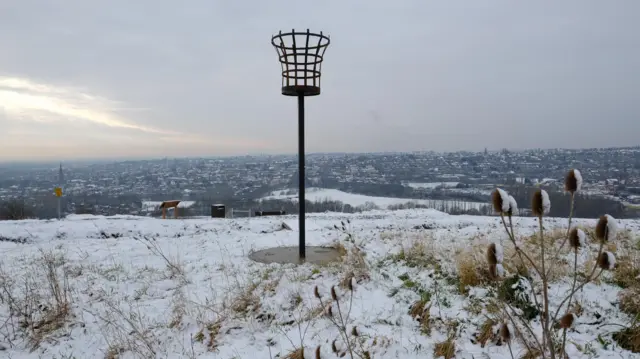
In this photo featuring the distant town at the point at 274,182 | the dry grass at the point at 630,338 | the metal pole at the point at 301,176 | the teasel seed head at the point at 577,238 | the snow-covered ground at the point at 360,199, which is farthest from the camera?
the snow-covered ground at the point at 360,199

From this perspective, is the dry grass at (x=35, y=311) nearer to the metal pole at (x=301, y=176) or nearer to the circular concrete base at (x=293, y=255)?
the circular concrete base at (x=293, y=255)

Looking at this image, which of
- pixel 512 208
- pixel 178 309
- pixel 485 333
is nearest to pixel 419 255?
pixel 485 333

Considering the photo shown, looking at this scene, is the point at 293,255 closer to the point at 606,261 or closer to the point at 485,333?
the point at 485,333

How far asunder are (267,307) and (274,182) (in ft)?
97.5

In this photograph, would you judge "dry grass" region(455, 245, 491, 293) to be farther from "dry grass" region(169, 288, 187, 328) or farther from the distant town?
the distant town

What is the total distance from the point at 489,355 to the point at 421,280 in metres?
1.57

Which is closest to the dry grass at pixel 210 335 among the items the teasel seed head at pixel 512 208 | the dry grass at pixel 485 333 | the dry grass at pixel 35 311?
the dry grass at pixel 35 311

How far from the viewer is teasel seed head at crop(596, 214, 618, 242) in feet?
4.40

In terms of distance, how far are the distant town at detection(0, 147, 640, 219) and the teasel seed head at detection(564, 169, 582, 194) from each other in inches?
583

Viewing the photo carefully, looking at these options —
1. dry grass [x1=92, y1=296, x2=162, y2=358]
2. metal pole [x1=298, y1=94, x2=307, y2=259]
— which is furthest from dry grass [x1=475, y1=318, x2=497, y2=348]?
metal pole [x1=298, y1=94, x2=307, y2=259]

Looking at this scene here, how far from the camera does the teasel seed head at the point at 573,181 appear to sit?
1.51 m

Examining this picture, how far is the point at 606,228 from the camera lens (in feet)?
4.44

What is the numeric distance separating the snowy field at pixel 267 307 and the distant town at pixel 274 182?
1154 centimetres

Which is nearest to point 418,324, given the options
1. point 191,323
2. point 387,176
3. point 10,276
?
point 191,323
